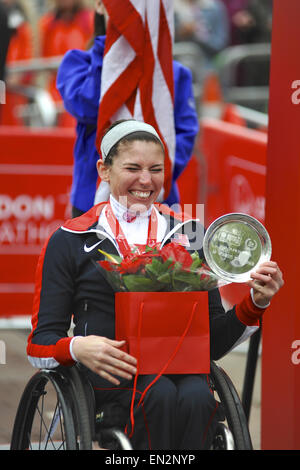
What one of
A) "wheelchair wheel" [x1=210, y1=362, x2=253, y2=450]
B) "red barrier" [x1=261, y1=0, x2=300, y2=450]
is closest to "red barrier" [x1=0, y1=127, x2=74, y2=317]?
"red barrier" [x1=261, y1=0, x2=300, y2=450]

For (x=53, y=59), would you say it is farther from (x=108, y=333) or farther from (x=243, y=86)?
(x=108, y=333)

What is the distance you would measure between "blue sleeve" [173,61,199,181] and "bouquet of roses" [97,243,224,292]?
1.54 metres

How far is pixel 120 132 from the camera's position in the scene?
3143mm

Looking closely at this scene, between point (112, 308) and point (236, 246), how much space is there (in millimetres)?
445

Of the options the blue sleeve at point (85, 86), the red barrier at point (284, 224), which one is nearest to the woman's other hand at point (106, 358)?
the red barrier at point (284, 224)

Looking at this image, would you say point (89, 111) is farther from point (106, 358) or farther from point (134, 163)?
point (106, 358)

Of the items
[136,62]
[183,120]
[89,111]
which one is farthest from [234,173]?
[136,62]

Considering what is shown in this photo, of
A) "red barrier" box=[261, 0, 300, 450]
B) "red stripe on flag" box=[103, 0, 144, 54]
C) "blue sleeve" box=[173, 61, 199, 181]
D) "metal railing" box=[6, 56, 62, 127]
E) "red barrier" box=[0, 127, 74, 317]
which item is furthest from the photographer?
"metal railing" box=[6, 56, 62, 127]

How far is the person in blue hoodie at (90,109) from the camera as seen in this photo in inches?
165

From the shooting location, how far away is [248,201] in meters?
6.64

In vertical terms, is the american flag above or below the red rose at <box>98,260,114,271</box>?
above

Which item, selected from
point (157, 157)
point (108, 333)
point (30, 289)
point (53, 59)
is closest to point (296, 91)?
point (157, 157)

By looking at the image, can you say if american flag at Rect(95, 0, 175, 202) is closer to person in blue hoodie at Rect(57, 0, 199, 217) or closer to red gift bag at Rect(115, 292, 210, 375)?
person in blue hoodie at Rect(57, 0, 199, 217)

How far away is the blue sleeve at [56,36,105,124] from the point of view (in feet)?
13.7
